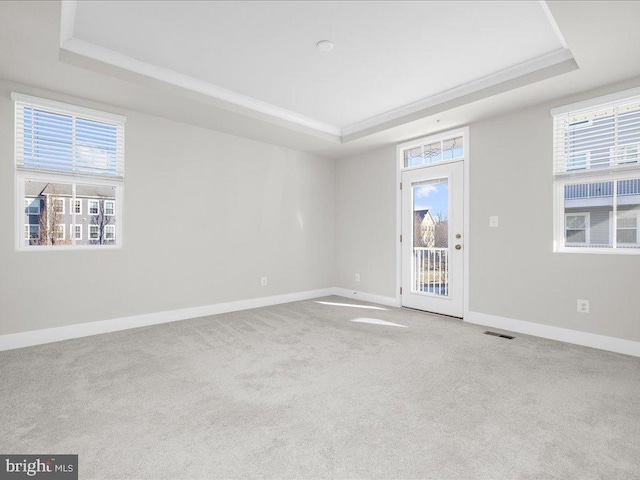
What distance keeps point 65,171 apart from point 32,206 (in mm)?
465

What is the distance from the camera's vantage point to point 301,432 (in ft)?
6.11

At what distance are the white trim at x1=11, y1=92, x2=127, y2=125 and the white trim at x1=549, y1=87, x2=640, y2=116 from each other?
15.6 ft

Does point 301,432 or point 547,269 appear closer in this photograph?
point 301,432

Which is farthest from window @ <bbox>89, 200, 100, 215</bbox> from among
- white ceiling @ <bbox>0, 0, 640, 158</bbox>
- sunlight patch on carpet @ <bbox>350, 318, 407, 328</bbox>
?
sunlight patch on carpet @ <bbox>350, 318, 407, 328</bbox>

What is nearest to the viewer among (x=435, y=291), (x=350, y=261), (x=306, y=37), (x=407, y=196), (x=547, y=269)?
(x=306, y=37)

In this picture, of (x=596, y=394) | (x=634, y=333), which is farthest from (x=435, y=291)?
(x=596, y=394)

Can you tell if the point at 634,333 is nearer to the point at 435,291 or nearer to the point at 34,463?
the point at 435,291

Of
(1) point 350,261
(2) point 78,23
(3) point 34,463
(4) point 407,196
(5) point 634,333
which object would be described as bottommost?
(3) point 34,463

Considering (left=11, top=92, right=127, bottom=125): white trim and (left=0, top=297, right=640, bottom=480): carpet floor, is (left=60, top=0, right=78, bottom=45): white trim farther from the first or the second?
(left=0, top=297, right=640, bottom=480): carpet floor

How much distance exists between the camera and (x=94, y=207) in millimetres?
3719

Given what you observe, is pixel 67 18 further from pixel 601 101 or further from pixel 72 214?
pixel 601 101

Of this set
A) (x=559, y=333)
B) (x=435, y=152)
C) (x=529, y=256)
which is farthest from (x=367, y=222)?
(x=559, y=333)

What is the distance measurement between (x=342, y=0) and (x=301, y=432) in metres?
2.83

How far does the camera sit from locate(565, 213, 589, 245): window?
3.40 metres
